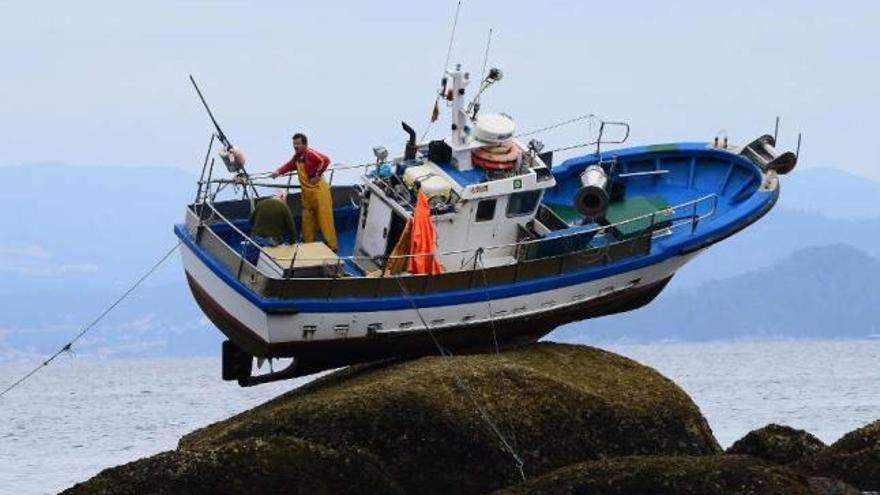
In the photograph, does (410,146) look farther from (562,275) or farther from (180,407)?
(180,407)

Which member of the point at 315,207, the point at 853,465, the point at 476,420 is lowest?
the point at 853,465

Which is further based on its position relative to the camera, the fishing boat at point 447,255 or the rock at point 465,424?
the fishing boat at point 447,255

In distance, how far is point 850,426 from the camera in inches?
2383

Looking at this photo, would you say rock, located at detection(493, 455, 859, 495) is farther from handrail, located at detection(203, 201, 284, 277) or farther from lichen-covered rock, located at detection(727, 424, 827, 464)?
handrail, located at detection(203, 201, 284, 277)

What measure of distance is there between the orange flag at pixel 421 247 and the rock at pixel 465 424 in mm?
2456

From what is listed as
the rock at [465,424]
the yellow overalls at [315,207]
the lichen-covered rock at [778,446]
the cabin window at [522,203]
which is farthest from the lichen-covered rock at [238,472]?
the cabin window at [522,203]

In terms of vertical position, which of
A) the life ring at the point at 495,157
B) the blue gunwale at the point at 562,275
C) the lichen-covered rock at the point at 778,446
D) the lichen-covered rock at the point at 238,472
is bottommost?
the lichen-covered rock at the point at 238,472

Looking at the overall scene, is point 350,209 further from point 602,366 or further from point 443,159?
point 602,366

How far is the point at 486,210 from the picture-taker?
38625 millimetres

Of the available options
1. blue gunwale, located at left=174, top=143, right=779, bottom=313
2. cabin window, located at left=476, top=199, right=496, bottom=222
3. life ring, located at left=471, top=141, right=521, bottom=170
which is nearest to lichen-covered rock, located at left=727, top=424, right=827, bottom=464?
blue gunwale, located at left=174, top=143, right=779, bottom=313

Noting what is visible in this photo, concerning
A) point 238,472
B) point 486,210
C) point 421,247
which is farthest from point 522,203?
point 238,472

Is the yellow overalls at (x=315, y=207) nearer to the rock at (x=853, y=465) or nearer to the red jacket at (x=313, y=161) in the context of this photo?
the red jacket at (x=313, y=161)

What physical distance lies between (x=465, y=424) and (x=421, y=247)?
4.84m

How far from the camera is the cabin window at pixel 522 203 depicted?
128 ft
